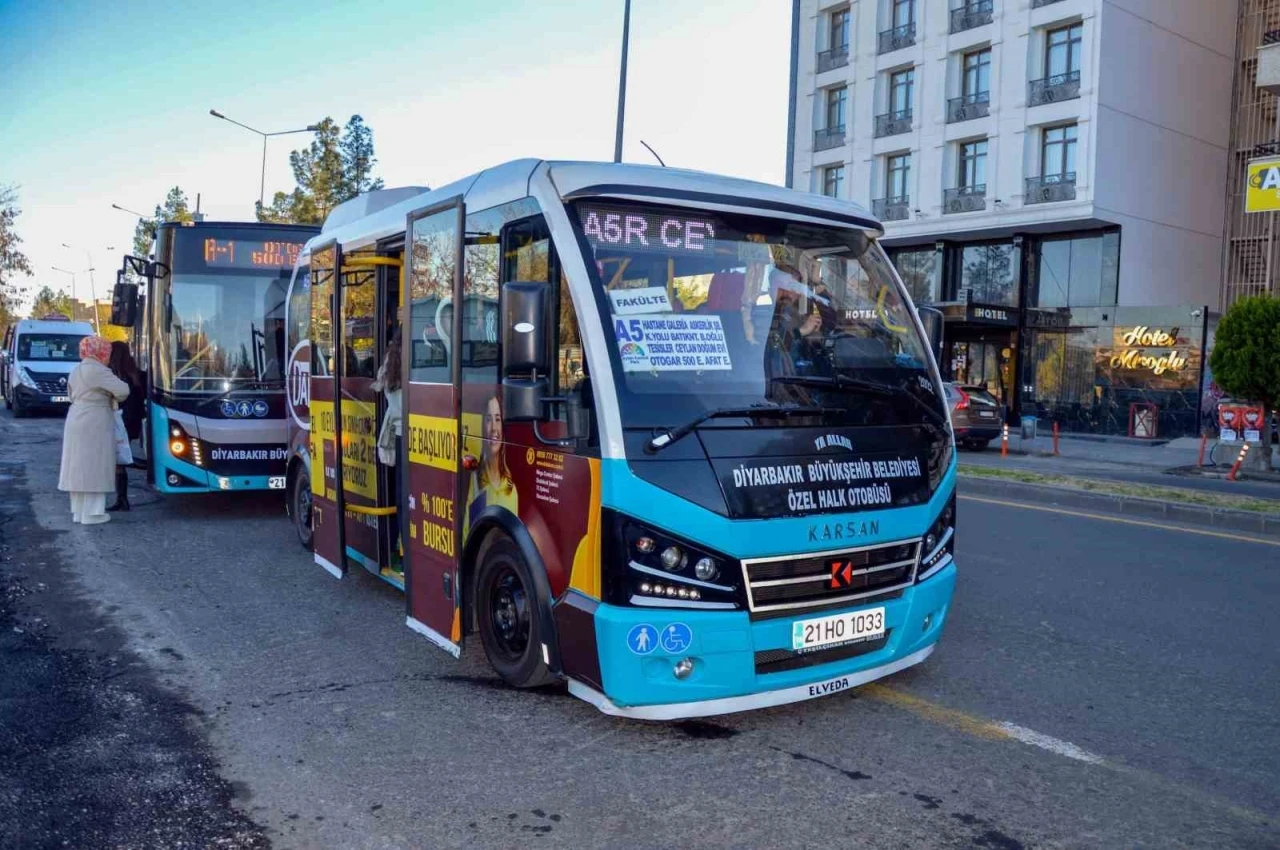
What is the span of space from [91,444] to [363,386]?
13.8 feet

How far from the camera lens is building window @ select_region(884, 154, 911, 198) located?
36031mm

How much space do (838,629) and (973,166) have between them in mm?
32303

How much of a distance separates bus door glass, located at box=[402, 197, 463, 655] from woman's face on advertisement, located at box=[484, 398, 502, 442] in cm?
29

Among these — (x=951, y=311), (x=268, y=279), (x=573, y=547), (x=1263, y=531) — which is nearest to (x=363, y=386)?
(x=573, y=547)

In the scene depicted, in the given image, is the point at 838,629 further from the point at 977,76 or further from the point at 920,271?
the point at 920,271

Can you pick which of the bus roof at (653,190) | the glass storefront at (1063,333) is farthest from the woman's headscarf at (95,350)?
the glass storefront at (1063,333)

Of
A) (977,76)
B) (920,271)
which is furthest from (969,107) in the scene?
(920,271)

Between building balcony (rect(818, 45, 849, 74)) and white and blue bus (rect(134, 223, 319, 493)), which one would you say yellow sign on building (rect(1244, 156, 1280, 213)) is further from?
building balcony (rect(818, 45, 849, 74))

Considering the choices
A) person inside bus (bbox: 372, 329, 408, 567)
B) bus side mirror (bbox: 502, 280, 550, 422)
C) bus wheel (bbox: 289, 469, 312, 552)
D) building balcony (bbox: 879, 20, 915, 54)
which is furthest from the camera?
building balcony (bbox: 879, 20, 915, 54)

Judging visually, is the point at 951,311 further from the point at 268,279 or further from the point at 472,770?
the point at 472,770

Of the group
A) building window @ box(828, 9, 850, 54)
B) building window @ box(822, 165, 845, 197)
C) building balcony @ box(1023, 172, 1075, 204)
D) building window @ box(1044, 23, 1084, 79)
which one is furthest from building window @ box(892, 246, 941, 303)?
building window @ box(828, 9, 850, 54)

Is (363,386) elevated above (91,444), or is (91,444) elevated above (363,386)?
(363,386)

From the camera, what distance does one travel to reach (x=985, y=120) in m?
33.3

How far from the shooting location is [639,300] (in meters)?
4.68
